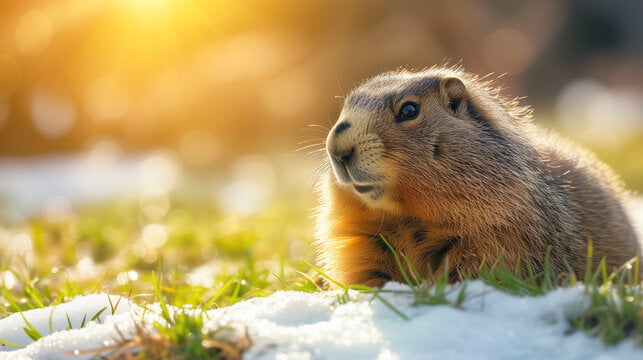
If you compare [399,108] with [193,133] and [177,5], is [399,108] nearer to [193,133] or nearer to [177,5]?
[193,133]

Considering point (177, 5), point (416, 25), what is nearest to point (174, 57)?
point (177, 5)

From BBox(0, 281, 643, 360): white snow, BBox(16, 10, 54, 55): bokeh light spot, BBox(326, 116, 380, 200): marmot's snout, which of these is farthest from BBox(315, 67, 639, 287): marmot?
BBox(16, 10, 54, 55): bokeh light spot

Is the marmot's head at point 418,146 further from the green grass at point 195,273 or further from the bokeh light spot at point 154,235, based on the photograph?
the bokeh light spot at point 154,235

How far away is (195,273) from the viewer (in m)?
4.45

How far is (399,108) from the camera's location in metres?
2.99

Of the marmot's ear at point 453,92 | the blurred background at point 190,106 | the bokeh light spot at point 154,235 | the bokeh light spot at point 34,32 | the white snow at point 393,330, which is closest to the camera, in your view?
the white snow at point 393,330

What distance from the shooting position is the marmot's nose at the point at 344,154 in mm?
2830

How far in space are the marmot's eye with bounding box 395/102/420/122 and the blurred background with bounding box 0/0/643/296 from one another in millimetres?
2542

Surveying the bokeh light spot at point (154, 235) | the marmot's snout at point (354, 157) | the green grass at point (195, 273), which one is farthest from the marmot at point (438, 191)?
the bokeh light spot at point (154, 235)

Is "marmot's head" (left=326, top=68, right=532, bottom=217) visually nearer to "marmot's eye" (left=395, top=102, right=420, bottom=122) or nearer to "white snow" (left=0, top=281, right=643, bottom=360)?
"marmot's eye" (left=395, top=102, right=420, bottom=122)

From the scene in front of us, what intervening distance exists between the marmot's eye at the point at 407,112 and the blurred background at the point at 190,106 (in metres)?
2.54

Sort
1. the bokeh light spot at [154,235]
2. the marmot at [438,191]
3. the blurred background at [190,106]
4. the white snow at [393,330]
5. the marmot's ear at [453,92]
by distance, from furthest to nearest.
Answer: the blurred background at [190,106]
the bokeh light spot at [154,235]
the marmot's ear at [453,92]
the marmot at [438,191]
the white snow at [393,330]

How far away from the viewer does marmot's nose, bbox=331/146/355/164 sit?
9.29ft

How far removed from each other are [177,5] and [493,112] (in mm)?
12111
